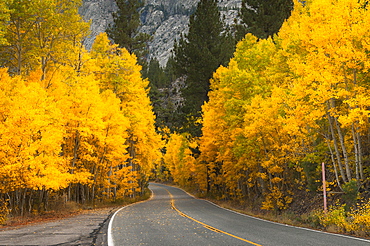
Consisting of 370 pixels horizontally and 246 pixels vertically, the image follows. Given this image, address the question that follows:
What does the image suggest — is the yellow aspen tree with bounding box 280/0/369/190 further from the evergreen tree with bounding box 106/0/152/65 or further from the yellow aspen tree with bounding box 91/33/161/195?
the evergreen tree with bounding box 106/0/152/65

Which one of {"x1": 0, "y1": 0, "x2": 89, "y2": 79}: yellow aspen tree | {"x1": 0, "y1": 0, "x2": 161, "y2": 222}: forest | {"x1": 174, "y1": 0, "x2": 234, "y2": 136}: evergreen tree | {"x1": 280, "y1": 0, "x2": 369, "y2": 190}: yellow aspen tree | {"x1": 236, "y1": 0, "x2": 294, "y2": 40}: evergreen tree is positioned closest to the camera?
{"x1": 280, "y1": 0, "x2": 369, "y2": 190}: yellow aspen tree

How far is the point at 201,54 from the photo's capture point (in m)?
36.3

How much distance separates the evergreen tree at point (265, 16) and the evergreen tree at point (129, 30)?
13320mm

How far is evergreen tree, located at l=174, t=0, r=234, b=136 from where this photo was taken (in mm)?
36562

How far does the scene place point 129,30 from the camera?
146ft

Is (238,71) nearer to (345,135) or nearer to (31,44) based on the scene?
(345,135)

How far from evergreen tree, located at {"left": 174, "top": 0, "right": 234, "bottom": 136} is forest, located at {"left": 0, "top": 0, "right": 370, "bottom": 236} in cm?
67

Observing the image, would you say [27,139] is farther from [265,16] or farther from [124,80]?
[265,16]

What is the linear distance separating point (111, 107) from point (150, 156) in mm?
11782

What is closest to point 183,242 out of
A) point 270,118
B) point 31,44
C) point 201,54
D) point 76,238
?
point 76,238

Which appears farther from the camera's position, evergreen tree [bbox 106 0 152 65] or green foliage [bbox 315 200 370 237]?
evergreen tree [bbox 106 0 152 65]

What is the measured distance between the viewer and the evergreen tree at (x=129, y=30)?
43625mm

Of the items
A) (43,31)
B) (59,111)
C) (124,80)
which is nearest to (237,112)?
(124,80)

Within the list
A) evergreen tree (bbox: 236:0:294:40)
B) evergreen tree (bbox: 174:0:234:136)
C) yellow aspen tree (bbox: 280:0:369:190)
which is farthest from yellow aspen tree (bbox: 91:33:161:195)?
yellow aspen tree (bbox: 280:0:369:190)
